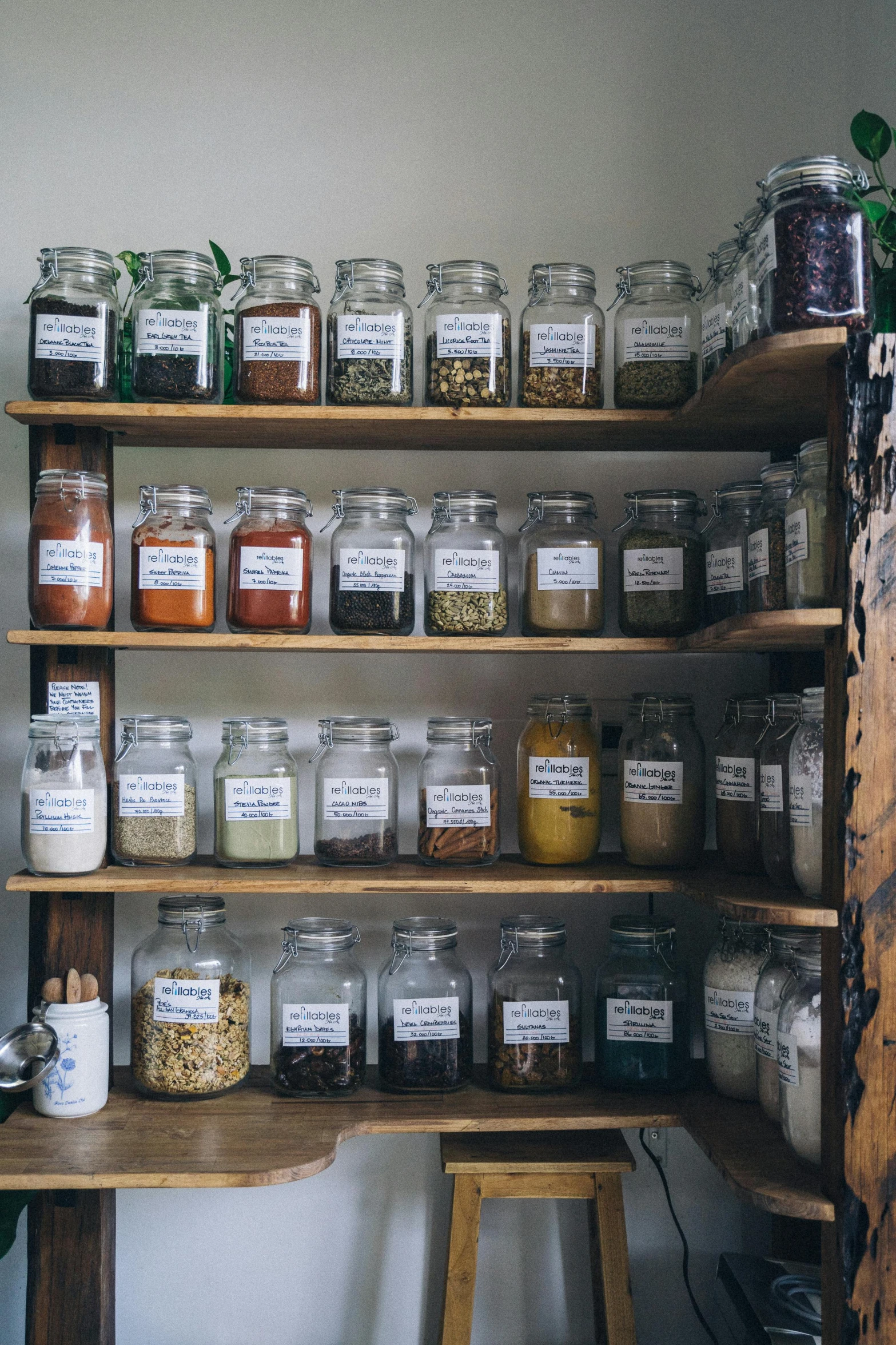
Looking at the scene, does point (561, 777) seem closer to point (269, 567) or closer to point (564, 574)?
point (564, 574)

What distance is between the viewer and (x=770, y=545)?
1444 mm

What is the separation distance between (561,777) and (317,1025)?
0.54 meters

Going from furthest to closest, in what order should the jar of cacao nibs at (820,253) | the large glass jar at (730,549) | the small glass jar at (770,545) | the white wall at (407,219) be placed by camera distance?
the white wall at (407,219), the large glass jar at (730,549), the small glass jar at (770,545), the jar of cacao nibs at (820,253)

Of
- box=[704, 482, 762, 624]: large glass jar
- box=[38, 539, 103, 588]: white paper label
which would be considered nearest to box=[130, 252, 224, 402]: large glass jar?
box=[38, 539, 103, 588]: white paper label

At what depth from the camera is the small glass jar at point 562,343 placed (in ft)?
5.21

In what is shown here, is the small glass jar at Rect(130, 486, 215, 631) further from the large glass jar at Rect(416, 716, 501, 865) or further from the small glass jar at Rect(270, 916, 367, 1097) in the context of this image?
the small glass jar at Rect(270, 916, 367, 1097)

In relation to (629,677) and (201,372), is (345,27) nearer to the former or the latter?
(201,372)

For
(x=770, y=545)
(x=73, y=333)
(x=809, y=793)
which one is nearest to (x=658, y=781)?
(x=809, y=793)

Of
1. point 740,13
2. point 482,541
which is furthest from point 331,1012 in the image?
point 740,13

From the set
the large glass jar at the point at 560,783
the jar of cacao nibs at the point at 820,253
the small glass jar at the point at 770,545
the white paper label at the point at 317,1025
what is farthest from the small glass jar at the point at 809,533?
the white paper label at the point at 317,1025

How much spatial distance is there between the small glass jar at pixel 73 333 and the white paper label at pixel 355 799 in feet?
2.31

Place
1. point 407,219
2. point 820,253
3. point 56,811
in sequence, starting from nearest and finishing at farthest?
point 820,253, point 56,811, point 407,219

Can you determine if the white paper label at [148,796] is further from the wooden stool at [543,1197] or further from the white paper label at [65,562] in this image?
the wooden stool at [543,1197]

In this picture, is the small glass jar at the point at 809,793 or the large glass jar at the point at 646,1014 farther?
the large glass jar at the point at 646,1014
